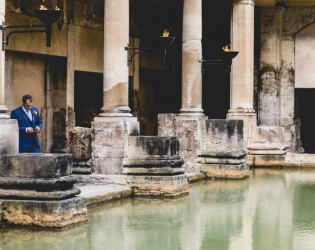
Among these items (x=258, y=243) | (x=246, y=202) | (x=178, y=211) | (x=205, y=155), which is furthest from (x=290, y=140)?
(x=258, y=243)

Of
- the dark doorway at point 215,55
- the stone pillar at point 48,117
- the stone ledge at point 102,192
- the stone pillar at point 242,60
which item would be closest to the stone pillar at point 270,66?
the dark doorway at point 215,55

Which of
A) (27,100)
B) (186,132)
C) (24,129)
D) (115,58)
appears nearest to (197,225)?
(24,129)

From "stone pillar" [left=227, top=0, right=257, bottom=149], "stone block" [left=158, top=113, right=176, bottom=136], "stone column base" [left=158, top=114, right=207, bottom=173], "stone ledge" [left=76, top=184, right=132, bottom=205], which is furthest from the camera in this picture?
"stone pillar" [left=227, top=0, right=257, bottom=149]

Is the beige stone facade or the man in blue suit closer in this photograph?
the man in blue suit

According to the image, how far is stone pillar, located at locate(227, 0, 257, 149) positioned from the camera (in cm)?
1686

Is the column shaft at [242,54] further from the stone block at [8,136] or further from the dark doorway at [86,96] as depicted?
the stone block at [8,136]

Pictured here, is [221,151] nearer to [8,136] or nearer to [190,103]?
[190,103]

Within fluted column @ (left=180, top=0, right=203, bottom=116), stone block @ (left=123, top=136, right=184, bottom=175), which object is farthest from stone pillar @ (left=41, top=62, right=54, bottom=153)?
stone block @ (left=123, top=136, right=184, bottom=175)

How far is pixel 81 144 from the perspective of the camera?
36.5 ft

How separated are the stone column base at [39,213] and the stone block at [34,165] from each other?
33 cm

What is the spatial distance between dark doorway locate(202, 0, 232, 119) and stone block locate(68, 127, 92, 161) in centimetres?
1089

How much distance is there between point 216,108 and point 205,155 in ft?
25.6

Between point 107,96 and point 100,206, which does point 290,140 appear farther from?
point 100,206

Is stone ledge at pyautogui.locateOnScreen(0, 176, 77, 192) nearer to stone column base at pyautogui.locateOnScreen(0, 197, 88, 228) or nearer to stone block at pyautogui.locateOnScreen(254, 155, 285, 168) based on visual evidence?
stone column base at pyautogui.locateOnScreen(0, 197, 88, 228)
